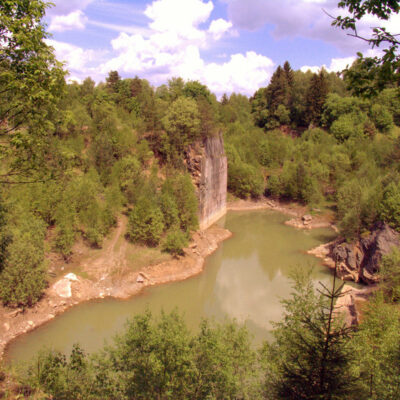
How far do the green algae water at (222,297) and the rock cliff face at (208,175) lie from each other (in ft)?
12.0

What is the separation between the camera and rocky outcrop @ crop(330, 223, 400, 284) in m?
21.9

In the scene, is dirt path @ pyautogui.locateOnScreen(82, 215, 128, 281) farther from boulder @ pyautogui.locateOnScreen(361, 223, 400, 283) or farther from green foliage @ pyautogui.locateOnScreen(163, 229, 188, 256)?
boulder @ pyautogui.locateOnScreen(361, 223, 400, 283)

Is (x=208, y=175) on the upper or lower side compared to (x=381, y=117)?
lower

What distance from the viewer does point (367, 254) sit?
2330cm

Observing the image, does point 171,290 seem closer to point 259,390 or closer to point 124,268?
point 124,268

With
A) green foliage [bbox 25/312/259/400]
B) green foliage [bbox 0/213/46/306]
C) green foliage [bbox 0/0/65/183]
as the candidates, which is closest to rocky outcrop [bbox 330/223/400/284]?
green foliage [bbox 25/312/259/400]

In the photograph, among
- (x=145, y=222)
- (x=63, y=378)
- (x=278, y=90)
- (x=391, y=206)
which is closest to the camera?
(x=63, y=378)

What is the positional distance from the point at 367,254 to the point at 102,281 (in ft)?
58.5

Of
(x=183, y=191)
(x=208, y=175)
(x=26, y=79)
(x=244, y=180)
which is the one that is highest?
(x=26, y=79)

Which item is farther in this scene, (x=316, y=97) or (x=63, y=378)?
(x=316, y=97)

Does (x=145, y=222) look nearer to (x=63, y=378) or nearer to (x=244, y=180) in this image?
(x=63, y=378)

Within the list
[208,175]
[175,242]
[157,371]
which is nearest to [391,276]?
[175,242]

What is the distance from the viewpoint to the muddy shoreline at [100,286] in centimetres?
1705

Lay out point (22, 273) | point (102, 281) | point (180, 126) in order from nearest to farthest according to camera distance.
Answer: point (22, 273)
point (102, 281)
point (180, 126)
